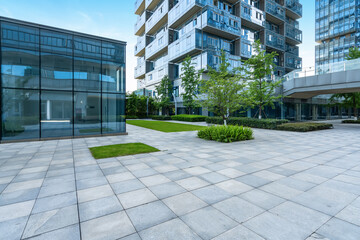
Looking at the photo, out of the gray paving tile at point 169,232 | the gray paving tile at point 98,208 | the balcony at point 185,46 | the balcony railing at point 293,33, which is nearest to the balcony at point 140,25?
the balcony at point 185,46

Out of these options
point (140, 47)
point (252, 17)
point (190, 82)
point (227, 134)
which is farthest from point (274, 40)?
point (227, 134)

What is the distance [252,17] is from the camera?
38.1 meters

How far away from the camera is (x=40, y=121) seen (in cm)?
1238

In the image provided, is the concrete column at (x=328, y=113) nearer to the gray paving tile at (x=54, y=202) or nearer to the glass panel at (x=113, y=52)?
the glass panel at (x=113, y=52)

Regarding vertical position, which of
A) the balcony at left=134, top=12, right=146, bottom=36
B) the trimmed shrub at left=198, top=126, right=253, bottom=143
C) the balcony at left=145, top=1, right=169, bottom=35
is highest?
the balcony at left=134, top=12, right=146, bottom=36

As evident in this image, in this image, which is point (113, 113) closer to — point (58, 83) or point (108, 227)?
point (58, 83)

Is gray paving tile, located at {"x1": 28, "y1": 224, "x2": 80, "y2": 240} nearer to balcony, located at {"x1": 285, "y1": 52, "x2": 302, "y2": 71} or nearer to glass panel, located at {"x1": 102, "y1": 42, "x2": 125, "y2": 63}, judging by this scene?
glass panel, located at {"x1": 102, "y1": 42, "x2": 125, "y2": 63}

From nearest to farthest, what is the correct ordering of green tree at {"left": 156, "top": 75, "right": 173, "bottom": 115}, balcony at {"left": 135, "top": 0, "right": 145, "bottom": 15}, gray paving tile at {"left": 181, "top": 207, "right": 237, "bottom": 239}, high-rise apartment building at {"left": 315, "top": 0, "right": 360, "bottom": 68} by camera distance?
gray paving tile at {"left": 181, "top": 207, "right": 237, "bottom": 239}, green tree at {"left": 156, "top": 75, "right": 173, "bottom": 115}, balcony at {"left": 135, "top": 0, "right": 145, "bottom": 15}, high-rise apartment building at {"left": 315, "top": 0, "right": 360, "bottom": 68}

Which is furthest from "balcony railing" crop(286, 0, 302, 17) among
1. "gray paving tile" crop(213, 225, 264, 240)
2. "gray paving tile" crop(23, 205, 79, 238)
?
"gray paving tile" crop(23, 205, 79, 238)

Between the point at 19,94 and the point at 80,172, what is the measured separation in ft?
32.7

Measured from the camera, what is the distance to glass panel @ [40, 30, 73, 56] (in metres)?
12.3

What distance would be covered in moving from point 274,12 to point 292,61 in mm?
13526

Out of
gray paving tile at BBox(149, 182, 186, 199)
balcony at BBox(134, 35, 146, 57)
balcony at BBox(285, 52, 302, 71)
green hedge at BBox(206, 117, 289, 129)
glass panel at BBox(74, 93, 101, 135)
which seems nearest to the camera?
gray paving tile at BBox(149, 182, 186, 199)

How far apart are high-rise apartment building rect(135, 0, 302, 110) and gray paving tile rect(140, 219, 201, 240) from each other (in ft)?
103
